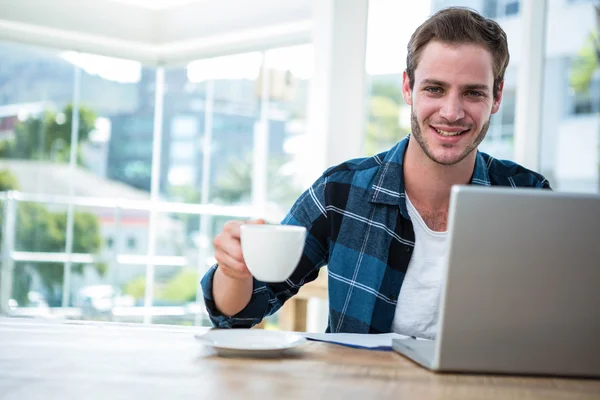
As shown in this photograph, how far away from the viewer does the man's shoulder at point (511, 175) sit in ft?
5.69

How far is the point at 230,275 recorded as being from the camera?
1.24m

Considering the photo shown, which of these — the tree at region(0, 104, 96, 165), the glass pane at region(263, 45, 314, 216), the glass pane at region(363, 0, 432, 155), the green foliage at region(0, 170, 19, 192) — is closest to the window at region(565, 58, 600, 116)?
the glass pane at region(263, 45, 314, 216)

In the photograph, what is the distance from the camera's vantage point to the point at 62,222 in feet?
19.5

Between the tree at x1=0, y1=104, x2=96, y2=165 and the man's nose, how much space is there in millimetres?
4863

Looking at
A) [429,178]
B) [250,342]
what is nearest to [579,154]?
[429,178]

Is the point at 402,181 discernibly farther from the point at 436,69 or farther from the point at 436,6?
the point at 436,6

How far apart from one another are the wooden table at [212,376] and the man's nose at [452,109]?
0.69 metres

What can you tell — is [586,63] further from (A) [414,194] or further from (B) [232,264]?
(B) [232,264]

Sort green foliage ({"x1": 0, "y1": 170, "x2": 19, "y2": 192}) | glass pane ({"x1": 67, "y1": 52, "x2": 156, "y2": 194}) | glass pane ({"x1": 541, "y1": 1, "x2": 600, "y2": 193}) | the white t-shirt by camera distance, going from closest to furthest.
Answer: the white t-shirt < glass pane ({"x1": 541, "y1": 1, "x2": 600, "y2": 193}) < green foliage ({"x1": 0, "y1": 170, "x2": 19, "y2": 192}) < glass pane ({"x1": 67, "y1": 52, "x2": 156, "y2": 194})

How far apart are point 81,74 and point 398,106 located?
2.91 metres

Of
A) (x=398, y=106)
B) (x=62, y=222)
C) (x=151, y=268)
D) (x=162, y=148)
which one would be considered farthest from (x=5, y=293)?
(x=398, y=106)

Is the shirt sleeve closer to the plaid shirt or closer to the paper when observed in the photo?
the plaid shirt

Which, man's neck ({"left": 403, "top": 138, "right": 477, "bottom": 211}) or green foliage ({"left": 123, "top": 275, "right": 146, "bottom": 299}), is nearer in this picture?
man's neck ({"left": 403, "top": 138, "right": 477, "bottom": 211})

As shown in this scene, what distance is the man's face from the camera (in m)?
1.61
